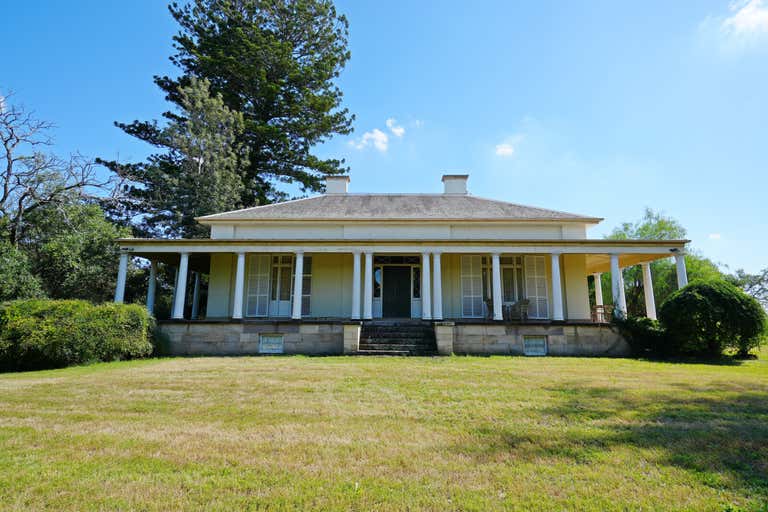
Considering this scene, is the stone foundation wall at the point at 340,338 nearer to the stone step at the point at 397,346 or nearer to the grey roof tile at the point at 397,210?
the stone step at the point at 397,346

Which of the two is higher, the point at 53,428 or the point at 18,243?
the point at 18,243

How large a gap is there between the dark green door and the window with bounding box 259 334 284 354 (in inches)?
168

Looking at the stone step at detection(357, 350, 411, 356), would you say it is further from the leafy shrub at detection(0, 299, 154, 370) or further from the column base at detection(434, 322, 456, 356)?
the leafy shrub at detection(0, 299, 154, 370)

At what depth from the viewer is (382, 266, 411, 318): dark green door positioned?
1489cm

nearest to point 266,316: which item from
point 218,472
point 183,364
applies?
point 183,364

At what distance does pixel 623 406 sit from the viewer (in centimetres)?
513

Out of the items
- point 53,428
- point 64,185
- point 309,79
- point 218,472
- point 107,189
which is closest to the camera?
point 218,472

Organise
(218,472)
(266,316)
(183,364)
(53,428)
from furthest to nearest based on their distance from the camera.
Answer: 1. (266,316)
2. (183,364)
3. (53,428)
4. (218,472)

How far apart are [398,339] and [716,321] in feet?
27.9

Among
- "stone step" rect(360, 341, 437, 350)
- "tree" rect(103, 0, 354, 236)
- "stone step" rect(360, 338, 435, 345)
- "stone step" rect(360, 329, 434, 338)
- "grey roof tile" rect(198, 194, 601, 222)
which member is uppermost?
"tree" rect(103, 0, 354, 236)

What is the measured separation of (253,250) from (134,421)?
926 centimetres

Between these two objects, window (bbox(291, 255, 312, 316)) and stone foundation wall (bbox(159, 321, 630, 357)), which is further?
window (bbox(291, 255, 312, 316))

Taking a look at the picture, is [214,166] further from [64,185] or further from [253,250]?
[253,250]

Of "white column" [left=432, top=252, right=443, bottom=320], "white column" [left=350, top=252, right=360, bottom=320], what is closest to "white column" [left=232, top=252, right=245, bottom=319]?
"white column" [left=350, top=252, right=360, bottom=320]
